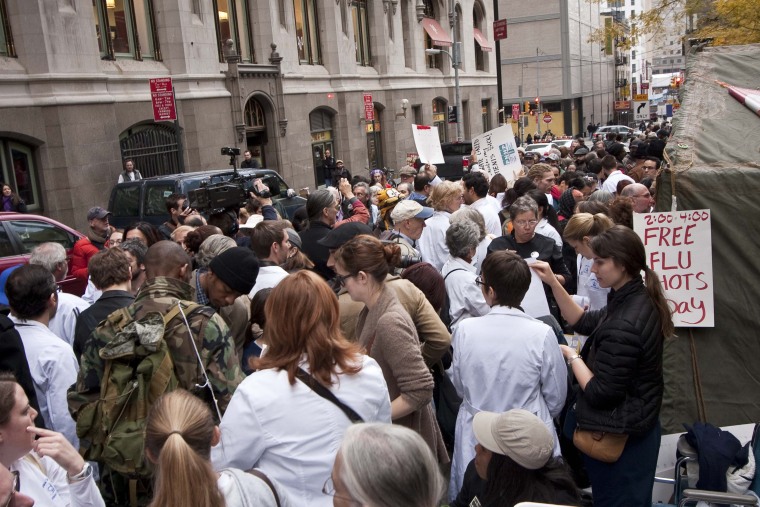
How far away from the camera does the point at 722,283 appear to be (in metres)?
4.41

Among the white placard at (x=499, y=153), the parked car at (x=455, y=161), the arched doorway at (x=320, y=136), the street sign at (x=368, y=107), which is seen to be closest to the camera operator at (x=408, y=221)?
the white placard at (x=499, y=153)

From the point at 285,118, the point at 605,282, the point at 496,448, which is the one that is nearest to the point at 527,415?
the point at 496,448

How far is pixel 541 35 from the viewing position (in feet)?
205

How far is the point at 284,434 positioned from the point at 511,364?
1531mm

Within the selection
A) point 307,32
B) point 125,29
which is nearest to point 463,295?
point 125,29

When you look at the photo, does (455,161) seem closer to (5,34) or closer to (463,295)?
(5,34)

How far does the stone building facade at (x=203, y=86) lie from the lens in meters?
15.9

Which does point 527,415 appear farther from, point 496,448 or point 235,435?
point 235,435

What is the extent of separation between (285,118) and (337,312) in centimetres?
2306

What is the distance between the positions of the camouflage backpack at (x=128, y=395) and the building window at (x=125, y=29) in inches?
655

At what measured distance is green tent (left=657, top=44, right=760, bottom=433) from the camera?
4.31m

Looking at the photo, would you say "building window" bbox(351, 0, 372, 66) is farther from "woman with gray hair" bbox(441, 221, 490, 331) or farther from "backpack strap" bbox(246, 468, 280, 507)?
"backpack strap" bbox(246, 468, 280, 507)

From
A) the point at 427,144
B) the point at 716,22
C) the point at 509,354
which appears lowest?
the point at 509,354

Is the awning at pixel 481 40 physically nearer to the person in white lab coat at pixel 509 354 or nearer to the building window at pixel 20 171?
the building window at pixel 20 171
